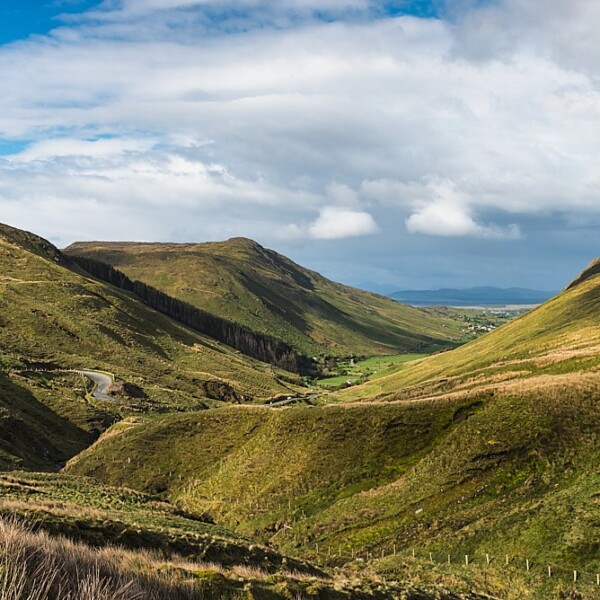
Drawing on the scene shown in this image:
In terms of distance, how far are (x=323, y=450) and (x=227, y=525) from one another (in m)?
13.0

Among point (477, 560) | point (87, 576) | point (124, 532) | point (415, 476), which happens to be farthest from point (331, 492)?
point (87, 576)

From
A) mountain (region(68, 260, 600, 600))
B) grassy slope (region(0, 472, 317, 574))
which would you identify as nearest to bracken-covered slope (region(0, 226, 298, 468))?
mountain (region(68, 260, 600, 600))

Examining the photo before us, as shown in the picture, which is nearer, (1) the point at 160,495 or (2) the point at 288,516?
(2) the point at 288,516

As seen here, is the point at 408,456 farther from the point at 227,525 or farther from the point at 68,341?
the point at 68,341

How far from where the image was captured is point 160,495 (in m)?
57.8

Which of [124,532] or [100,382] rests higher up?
[124,532]

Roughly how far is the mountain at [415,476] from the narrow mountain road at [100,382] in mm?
39750

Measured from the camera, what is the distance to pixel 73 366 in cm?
13562

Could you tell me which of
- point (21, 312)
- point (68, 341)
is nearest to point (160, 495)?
point (68, 341)

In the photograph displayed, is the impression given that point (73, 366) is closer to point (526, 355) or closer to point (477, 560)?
point (526, 355)

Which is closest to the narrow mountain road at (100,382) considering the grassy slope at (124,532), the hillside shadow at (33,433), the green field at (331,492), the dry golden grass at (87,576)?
the green field at (331,492)

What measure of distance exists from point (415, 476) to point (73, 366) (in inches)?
4443

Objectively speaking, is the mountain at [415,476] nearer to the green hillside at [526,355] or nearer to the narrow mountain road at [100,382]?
the green hillside at [526,355]

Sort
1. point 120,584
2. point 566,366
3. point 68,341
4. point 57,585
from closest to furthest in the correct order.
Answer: point 57,585
point 120,584
point 566,366
point 68,341
